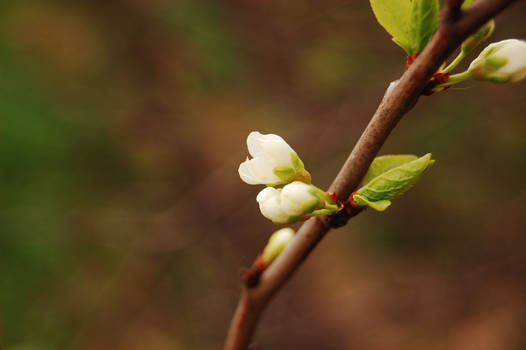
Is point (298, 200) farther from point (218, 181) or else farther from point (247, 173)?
point (218, 181)

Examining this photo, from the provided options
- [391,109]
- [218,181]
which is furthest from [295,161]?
[218,181]

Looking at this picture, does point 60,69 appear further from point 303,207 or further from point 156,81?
point 303,207

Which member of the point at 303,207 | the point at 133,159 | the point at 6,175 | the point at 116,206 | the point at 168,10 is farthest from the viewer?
the point at 168,10

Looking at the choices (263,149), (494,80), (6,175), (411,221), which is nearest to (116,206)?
(6,175)

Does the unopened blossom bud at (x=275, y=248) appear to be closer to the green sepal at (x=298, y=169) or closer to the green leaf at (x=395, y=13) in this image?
the green sepal at (x=298, y=169)

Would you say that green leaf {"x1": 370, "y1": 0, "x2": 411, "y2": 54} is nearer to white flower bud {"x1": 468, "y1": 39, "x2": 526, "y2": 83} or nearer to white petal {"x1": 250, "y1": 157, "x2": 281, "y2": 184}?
white flower bud {"x1": 468, "y1": 39, "x2": 526, "y2": 83}

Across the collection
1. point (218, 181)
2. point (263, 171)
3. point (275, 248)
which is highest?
point (263, 171)
